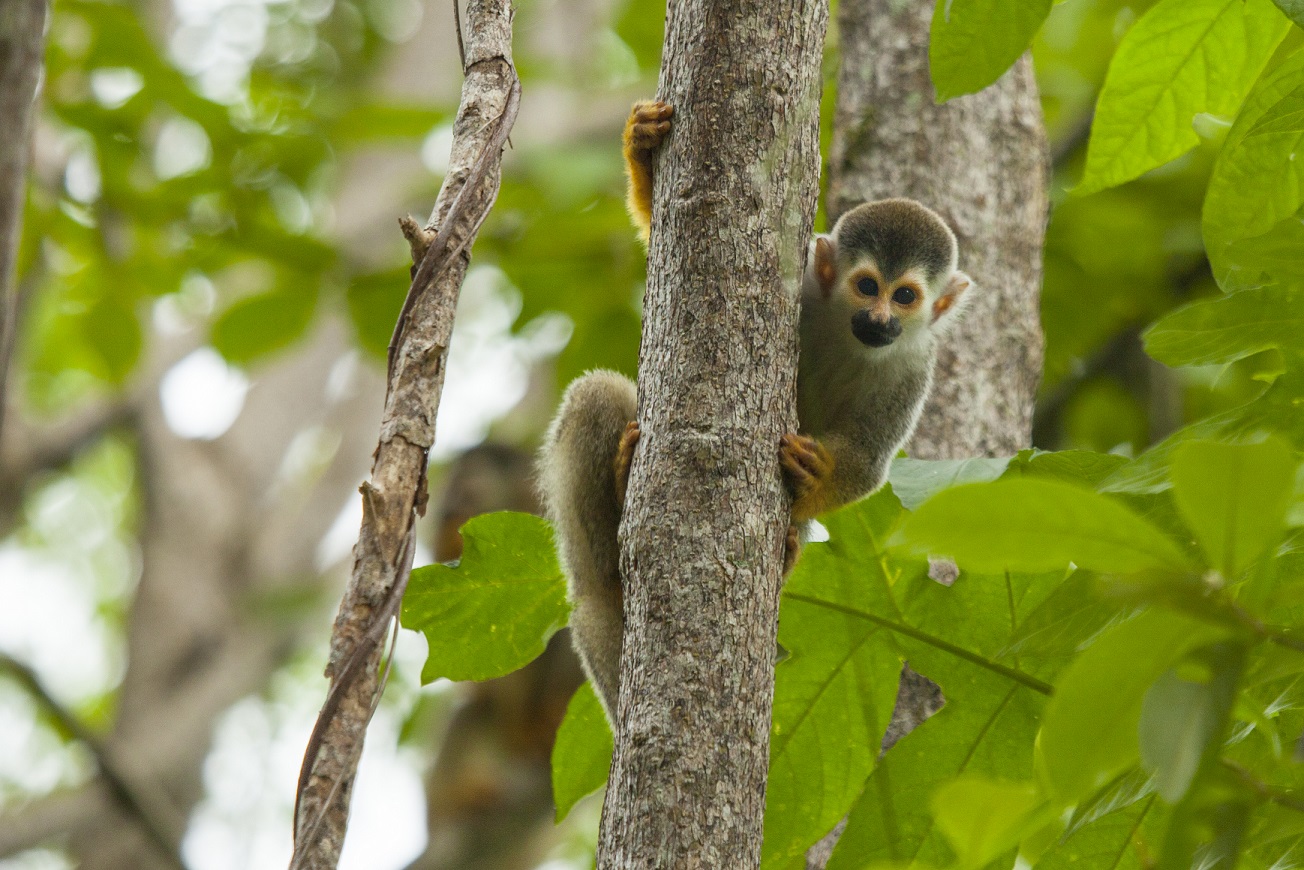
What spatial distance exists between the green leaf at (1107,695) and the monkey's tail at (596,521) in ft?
6.35

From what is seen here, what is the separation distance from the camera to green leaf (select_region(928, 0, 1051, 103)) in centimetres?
200

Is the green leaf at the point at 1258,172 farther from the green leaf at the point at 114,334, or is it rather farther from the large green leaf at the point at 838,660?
the green leaf at the point at 114,334

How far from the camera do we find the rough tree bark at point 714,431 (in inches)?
66.2

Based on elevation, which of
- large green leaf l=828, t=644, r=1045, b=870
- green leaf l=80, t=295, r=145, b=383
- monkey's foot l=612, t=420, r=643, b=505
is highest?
monkey's foot l=612, t=420, r=643, b=505

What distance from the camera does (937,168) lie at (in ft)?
11.9

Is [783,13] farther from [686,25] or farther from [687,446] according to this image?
[687,446]

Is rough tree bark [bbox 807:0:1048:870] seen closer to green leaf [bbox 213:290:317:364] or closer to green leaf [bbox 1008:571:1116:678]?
green leaf [bbox 1008:571:1116:678]

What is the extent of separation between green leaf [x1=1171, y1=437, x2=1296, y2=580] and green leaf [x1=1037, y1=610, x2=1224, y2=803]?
0.27ft

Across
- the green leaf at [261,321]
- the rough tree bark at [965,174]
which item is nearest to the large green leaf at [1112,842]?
the rough tree bark at [965,174]

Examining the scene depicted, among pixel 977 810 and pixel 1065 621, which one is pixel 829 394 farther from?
pixel 977 810

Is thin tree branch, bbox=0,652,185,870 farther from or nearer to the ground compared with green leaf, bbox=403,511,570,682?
nearer to the ground

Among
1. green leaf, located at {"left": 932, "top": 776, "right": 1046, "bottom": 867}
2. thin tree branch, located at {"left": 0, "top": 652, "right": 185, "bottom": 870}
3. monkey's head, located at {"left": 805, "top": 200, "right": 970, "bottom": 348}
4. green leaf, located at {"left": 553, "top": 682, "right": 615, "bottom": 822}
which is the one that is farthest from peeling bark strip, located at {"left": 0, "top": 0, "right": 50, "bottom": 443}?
green leaf, located at {"left": 932, "top": 776, "right": 1046, "bottom": 867}

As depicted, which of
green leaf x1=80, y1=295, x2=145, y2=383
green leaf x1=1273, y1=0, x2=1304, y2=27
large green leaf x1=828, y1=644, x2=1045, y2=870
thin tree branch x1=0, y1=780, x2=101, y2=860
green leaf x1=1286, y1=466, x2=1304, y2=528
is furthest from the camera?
thin tree branch x1=0, y1=780, x2=101, y2=860

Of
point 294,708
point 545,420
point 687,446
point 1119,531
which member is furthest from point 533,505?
point 294,708
